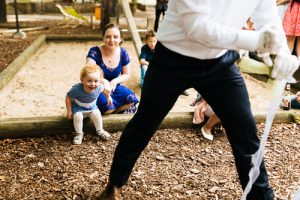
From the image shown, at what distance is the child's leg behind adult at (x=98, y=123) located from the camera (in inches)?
134

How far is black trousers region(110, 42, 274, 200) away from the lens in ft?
6.48

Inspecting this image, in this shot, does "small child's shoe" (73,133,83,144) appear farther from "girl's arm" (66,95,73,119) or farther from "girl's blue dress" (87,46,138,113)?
"girl's blue dress" (87,46,138,113)

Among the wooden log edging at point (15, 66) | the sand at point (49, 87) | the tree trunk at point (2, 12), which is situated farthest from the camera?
the tree trunk at point (2, 12)

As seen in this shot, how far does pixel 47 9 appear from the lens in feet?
48.5

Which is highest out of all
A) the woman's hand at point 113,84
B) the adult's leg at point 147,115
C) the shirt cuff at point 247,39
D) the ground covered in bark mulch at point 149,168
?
the shirt cuff at point 247,39

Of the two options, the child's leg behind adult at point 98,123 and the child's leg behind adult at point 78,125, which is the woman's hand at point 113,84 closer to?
the child's leg behind adult at point 98,123

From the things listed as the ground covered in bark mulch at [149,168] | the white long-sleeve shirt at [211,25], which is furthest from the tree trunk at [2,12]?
the white long-sleeve shirt at [211,25]

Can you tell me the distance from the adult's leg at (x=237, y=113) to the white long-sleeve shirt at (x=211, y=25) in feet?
0.50

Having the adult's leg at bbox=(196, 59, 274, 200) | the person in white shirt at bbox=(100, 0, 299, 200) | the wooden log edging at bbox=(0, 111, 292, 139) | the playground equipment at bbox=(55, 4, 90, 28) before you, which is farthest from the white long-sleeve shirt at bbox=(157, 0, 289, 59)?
the playground equipment at bbox=(55, 4, 90, 28)

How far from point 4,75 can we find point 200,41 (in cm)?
397

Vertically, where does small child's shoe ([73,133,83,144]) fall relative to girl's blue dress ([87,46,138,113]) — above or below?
below

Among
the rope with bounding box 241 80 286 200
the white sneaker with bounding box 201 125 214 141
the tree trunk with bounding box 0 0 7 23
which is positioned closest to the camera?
the rope with bounding box 241 80 286 200

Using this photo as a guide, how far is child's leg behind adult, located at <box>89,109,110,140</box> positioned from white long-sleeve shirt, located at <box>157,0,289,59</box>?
1605mm

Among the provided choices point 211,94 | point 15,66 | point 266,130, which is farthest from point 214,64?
point 15,66
